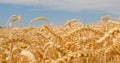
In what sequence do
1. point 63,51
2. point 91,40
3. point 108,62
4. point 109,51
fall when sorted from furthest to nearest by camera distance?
point 91,40
point 108,62
point 63,51
point 109,51

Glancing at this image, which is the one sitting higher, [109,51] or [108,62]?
[109,51]

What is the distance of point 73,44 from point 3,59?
0.69 meters

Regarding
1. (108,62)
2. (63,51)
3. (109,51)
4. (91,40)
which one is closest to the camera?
(109,51)

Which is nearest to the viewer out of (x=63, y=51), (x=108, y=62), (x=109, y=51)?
(x=109, y=51)

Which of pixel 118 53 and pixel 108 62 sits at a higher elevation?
pixel 118 53

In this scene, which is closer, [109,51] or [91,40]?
[109,51]

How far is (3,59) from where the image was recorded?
2908 millimetres

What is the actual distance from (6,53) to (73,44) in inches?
26.1

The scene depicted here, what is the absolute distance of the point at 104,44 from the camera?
2861 mm

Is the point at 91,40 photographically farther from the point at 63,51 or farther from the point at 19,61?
the point at 19,61

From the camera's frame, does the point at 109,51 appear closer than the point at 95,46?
Yes

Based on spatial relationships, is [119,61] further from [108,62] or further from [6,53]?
[6,53]

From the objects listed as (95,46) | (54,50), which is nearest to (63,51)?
(54,50)

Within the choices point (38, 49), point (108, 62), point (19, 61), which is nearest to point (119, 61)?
point (108, 62)
